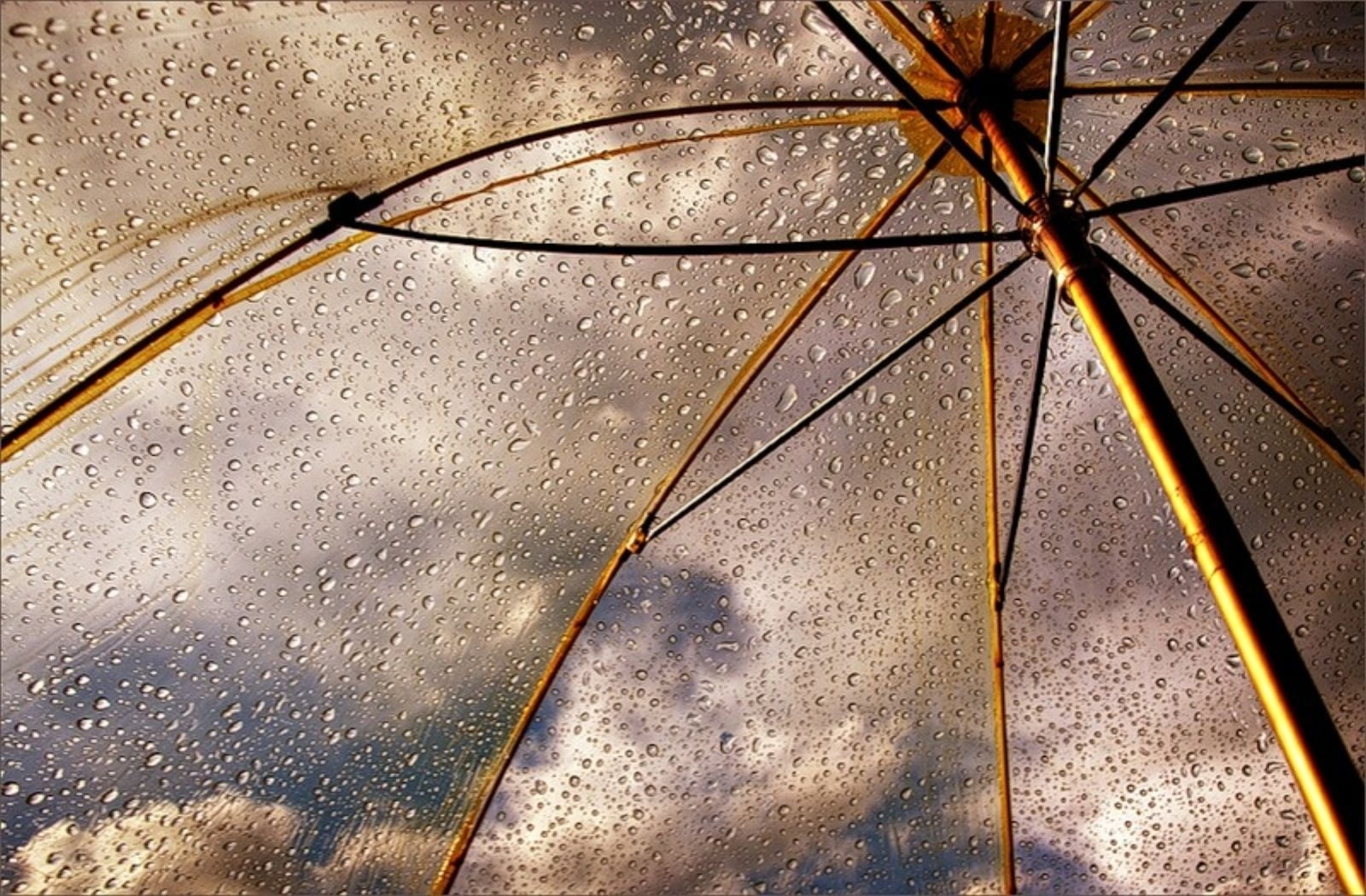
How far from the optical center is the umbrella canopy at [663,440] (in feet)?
6.07

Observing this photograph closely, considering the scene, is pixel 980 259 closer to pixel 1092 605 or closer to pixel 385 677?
pixel 1092 605

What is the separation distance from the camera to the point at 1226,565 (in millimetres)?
1236

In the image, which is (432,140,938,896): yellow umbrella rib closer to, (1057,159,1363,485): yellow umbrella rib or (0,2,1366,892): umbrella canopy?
(0,2,1366,892): umbrella canopy

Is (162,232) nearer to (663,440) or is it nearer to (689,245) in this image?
(689,245)

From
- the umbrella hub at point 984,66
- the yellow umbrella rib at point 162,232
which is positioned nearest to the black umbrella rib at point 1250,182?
the umbrella hub at point 984,66

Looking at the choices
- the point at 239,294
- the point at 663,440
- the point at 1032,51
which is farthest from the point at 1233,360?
the point at 239,294

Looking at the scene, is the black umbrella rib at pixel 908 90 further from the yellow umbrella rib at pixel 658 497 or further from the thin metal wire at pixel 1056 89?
the yellow umbrella rib at pixel 658 497

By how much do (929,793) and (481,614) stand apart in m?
1.87

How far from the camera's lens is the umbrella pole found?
104 cm

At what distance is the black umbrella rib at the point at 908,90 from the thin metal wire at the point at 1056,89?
111 millimetres

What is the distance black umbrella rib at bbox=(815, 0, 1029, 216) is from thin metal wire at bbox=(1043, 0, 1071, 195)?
0.37 ft

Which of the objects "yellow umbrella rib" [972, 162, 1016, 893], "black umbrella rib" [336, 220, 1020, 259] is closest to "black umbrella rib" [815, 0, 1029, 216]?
"black umbrella rib" [336, 220, 1020, 259]

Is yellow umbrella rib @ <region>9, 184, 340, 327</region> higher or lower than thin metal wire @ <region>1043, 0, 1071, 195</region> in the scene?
lower

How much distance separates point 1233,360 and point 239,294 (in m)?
2.65
